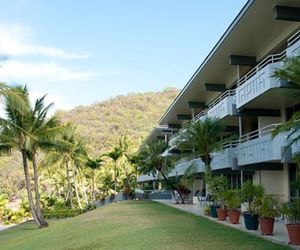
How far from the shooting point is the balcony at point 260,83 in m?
17.8

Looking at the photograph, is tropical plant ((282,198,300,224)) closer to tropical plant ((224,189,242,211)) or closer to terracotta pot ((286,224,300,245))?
terracotta pot ((286,224,300,245))

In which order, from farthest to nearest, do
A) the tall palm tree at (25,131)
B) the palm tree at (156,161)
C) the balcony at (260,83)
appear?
the palm tree at (156,161)
the tall palm tree at (25,131)
the balcony at (260,83)

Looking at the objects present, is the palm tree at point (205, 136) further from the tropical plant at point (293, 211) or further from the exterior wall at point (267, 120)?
the tropical plant at point (293, 211)

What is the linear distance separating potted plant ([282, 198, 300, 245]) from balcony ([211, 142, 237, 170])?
11471 mm

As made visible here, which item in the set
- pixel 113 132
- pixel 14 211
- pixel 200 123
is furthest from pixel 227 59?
pixel 113 132

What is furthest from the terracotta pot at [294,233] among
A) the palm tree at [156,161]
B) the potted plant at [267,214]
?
the palm tree at [156,161]

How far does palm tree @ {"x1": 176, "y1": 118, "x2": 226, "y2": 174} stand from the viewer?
25.1m

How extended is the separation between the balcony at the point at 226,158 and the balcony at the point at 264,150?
4.35 feet

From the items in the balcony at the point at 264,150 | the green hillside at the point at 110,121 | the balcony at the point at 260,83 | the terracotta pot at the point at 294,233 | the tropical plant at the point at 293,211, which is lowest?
the terracotta pot at the point at 294,233

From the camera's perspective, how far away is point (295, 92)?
12.1 metres

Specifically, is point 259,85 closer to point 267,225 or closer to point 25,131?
point 267,225

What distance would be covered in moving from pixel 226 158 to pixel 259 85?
706 centimetres

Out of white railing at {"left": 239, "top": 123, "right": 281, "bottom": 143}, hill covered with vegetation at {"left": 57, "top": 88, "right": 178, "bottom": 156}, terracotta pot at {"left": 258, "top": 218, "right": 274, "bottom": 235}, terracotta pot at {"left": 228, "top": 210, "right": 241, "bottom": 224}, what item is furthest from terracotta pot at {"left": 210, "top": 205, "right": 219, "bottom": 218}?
Answer: hill covered with vegetation at {"left": 57, "top": 88, "right": 178, "bottom": 156}

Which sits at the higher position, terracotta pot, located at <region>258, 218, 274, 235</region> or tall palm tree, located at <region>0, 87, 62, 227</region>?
tall palm tree, located at <region>0, 87, 62, 227</region>
